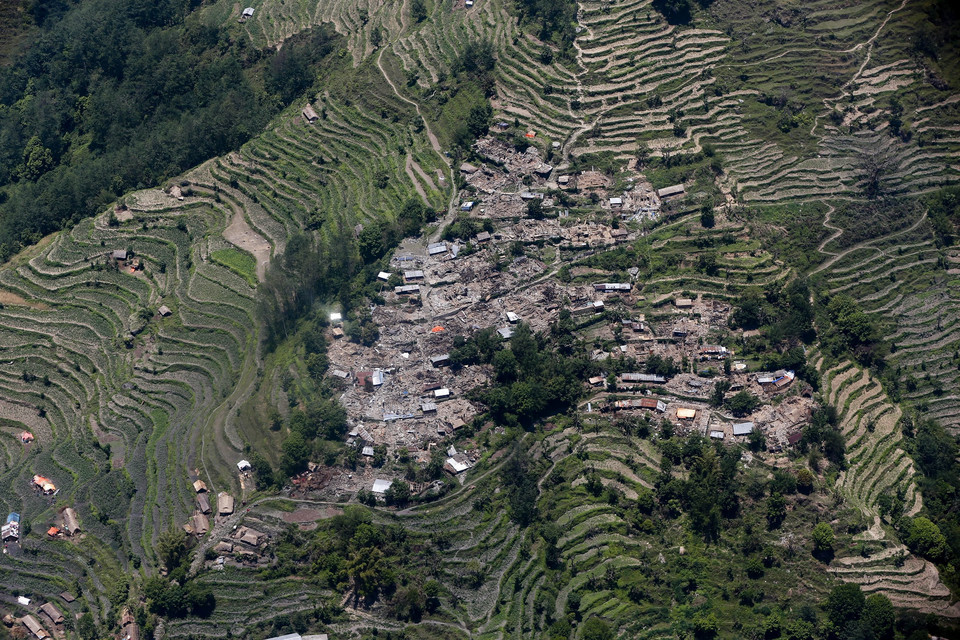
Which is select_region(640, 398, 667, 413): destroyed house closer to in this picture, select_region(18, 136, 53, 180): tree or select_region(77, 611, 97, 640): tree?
select_region(77, 611, 97, 640): tree

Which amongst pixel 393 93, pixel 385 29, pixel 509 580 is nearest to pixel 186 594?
pixel 509 580

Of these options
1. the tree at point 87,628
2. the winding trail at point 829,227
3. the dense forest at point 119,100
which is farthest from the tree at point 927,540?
the dense forest at point 119,100

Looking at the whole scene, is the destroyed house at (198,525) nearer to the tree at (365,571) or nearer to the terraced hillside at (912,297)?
the tree at (365,571)

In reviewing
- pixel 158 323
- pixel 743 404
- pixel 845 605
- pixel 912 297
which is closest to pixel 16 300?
pixel 158 323

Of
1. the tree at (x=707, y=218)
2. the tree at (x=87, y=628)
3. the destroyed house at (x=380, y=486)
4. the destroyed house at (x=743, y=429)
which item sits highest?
the tree at (x=707, y=218)

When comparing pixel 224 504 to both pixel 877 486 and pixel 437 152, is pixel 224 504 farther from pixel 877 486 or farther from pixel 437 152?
pixel 877 486

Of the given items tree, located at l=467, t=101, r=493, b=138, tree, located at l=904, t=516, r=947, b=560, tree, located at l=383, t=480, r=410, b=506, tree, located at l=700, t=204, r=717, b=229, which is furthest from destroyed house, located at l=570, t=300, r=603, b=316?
tree, located at l=904, t=516, r=947, b=560
